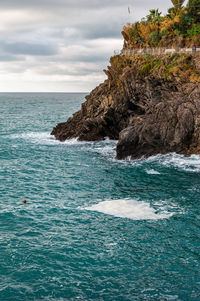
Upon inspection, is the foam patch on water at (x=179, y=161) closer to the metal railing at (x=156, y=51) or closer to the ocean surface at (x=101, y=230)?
the ocean surface at (x=101, y=230)

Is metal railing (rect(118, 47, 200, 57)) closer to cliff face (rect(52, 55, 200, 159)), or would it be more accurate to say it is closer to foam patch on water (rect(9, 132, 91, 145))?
cliff face (rect(52, 55, 200, 159))

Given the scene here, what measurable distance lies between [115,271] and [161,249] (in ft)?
15.6

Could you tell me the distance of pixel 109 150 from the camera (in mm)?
61344

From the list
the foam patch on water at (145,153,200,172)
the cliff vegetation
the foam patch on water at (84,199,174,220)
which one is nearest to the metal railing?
the cliff vegetation

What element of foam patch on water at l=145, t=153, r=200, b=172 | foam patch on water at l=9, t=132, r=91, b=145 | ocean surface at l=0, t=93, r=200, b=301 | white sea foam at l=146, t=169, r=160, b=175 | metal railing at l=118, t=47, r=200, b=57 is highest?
metal railing at l=118, t=47, r=200, b=57

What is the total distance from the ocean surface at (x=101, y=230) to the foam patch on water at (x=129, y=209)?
10 centimetres

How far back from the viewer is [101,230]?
28.2 meters

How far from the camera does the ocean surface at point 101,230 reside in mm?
20719

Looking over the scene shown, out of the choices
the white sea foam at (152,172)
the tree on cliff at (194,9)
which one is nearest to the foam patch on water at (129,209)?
the white sea foam at (152,172)

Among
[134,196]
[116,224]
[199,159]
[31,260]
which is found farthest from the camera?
[199,159]

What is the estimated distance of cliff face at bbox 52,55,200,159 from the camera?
52812mm

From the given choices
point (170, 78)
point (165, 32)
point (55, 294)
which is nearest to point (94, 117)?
point (170, 78)

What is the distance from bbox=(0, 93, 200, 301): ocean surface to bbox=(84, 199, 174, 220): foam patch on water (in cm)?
10

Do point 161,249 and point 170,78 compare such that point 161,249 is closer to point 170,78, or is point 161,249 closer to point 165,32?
point 170,78
